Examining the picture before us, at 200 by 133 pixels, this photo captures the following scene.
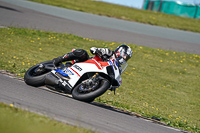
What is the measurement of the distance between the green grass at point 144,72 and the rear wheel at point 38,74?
1266mm

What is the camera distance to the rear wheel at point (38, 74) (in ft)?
20.8

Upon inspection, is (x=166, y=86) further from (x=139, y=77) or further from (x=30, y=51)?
(x=30, y=51)

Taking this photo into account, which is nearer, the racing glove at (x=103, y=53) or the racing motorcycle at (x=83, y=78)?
the racing motorcycle at (x=83, y=78)

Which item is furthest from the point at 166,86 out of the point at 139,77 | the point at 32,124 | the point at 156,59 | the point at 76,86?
the point at 32,124

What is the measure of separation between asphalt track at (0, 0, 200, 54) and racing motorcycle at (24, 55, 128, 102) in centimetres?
812

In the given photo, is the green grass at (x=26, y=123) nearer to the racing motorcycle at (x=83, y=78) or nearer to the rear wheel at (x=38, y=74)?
the racing motorcycle at (x=83, y=78)

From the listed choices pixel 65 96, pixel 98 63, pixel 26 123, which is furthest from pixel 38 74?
pixel 26 123

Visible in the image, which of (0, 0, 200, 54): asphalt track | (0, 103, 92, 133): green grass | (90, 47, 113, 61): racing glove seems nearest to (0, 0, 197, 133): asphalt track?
(0, 0, 200, 54): asphalt track

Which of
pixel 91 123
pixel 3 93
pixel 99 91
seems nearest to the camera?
pixel 91 123

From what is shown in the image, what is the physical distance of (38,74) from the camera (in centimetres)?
662

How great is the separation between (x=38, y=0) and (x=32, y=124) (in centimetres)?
1853

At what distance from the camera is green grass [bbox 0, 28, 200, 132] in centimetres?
774

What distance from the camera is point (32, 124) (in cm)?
370

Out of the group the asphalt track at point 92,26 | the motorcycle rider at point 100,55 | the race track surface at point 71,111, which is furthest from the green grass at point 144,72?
the race track surface at point 71,111
